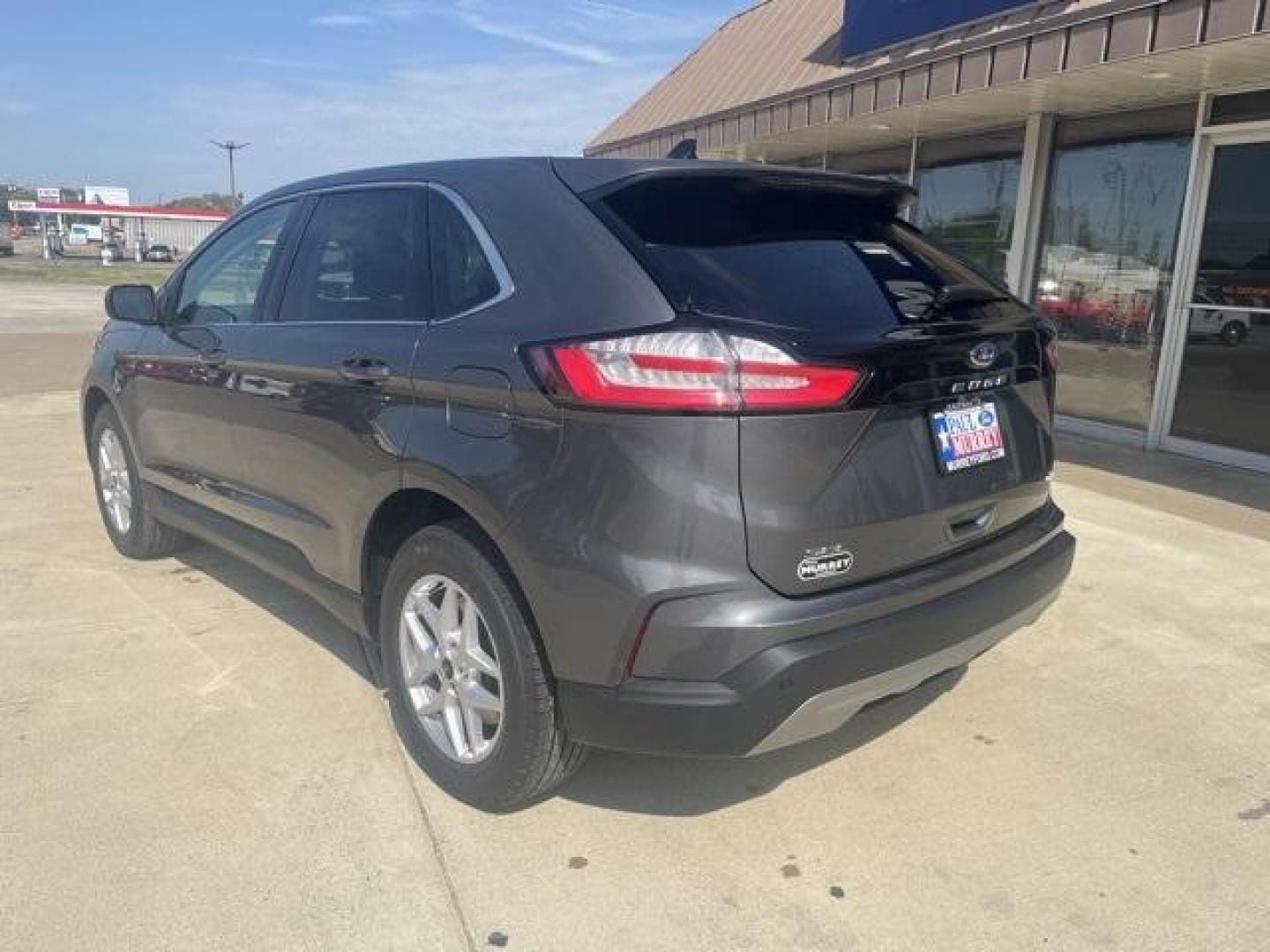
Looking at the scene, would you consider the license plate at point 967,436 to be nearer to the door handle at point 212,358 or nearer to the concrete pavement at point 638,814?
the concrete pavement at point 638,814

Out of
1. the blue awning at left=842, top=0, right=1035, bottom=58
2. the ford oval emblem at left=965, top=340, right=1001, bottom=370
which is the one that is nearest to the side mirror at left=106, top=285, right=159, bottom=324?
the ford oval emblem at left=965, top=340, right=1001, bottom=370

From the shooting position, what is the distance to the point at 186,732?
10.4ft

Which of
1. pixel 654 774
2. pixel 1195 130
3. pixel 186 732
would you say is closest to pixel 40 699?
pixel 186 732

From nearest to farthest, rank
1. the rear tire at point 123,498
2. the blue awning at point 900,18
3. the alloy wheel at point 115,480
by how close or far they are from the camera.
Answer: the rear tire at point 123,498 → the alloy wheel at point 115,480 → the blue awning at point 900,18

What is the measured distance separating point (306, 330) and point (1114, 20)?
195 inches

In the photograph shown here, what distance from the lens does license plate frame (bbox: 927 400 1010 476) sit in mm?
2449

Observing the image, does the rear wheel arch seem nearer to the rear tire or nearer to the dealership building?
the rear tire

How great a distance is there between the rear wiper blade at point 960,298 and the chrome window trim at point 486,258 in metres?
1.07

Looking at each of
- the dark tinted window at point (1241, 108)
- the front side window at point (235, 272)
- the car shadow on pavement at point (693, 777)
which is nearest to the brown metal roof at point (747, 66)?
the dark tinted window at point (1241, 108)

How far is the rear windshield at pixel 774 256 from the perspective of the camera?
2291 millimetres

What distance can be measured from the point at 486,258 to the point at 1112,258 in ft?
22.6

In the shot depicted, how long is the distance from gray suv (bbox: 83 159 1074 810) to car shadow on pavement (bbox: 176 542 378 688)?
1.93 ft

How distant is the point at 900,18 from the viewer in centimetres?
761

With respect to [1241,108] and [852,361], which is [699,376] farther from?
[1241,108]
